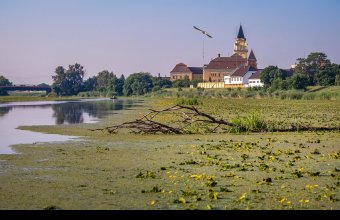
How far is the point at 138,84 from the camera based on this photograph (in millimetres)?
158750

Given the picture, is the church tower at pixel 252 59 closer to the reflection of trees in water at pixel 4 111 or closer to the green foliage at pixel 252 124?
the reflection of trees in water at pixel 4 111

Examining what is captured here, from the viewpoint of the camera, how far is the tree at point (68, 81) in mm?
188750

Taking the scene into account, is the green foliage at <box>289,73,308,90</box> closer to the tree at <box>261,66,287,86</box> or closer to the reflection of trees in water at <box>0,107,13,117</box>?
the tree at <box>261,66,287,86</box>

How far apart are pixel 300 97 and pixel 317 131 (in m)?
53.8

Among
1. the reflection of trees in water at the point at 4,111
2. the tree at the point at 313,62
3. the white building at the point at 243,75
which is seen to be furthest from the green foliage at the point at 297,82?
the white building at the point at 243,75

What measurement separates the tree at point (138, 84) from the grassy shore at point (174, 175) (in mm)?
136756

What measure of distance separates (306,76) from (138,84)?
203ft

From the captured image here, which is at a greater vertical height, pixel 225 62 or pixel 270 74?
pixel 225 62

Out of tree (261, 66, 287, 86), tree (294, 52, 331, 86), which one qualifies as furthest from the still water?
tree (294, 52, 331, 86)

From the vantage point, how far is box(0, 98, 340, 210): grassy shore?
9.73m

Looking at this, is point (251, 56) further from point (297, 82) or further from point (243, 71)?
point (297, 82)

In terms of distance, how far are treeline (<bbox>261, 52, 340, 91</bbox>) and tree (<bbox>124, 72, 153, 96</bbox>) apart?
44770mm

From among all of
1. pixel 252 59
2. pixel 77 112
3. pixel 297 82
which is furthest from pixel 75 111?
pixel 252 59

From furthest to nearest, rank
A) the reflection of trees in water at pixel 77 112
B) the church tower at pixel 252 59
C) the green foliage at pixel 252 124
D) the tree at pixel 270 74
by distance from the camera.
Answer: the church tower at pixel 252 59 < the tree at pixel 270 74 < the reflection of trees in water at pixel 77 112 < the green foliage at pixel 252 124
